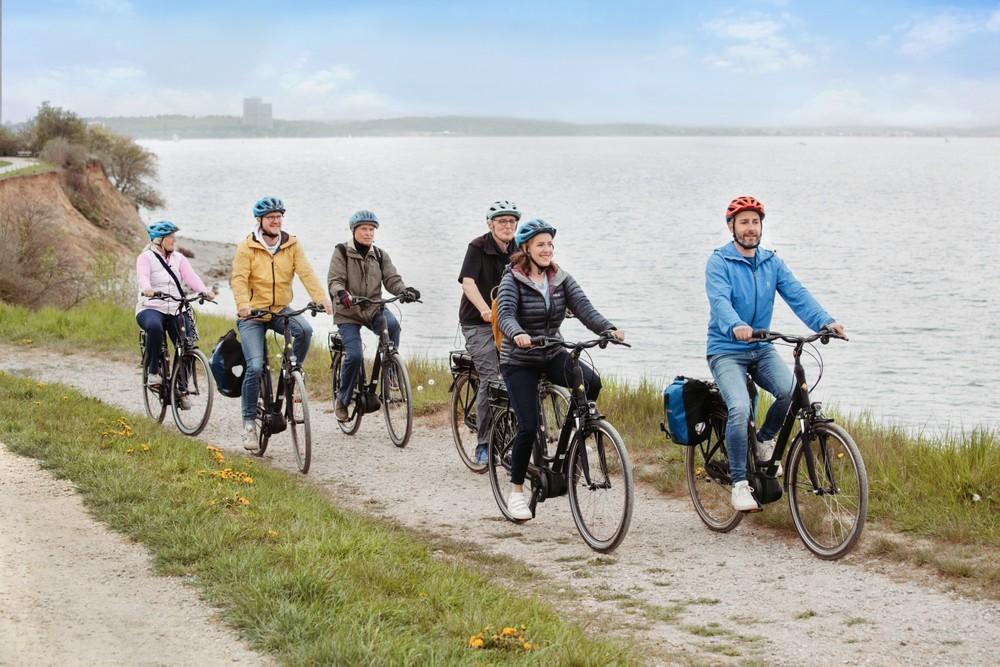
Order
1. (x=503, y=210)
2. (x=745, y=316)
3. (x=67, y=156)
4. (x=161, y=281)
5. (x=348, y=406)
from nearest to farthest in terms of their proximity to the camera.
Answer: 1. (x=745, y=316)
2. (x=503, y=210)
3. (x=161, y=281)
4. (x=348, y=406)
5. (x=67, y=156)

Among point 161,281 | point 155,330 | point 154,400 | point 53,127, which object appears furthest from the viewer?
point 53,127

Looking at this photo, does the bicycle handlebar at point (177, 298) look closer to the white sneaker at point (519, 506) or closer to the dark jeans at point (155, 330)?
the dark jeans at point (155, 330)

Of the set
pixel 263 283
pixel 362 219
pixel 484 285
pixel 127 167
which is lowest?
pixel 263 283

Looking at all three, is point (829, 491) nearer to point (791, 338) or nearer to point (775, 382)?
point (775, 382)

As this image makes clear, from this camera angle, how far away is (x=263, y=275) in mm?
10617

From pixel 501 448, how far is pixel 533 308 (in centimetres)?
134

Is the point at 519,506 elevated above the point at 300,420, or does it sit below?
below

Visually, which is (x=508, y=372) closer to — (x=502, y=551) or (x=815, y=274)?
(x=502, y=551)

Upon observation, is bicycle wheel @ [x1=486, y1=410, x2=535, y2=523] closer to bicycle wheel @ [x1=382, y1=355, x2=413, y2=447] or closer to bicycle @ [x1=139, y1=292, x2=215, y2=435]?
bicycle wheel @ [x1=382, y1=355, x2=413, y2=447]

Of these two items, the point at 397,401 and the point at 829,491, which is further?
the point at 397,401

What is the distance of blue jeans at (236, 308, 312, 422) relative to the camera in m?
10.7

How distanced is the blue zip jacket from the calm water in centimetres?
1275

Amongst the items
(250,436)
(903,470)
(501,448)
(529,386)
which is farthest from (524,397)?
(250,436)

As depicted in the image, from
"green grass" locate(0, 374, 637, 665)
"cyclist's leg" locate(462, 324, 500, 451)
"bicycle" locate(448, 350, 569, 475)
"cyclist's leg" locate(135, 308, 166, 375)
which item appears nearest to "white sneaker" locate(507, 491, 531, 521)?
"green grass" locate(0, 374, 637, 665)
